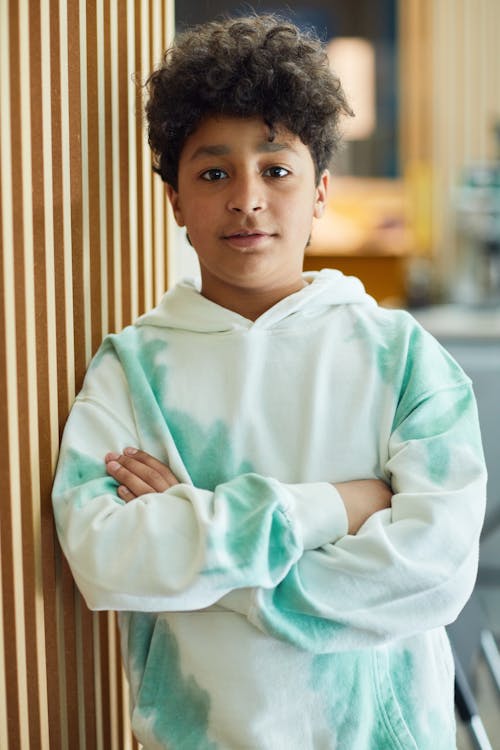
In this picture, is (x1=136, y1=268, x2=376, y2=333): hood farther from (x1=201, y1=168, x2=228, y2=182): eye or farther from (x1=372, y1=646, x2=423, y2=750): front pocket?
(x1=372, y1=646, x2=423, y2=750): front pocket

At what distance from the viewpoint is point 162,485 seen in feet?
4.08

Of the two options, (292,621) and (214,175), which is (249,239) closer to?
(214,175)

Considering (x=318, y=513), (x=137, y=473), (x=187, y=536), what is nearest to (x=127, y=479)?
(x=137, y=473)

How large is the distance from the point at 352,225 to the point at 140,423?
19.1ft

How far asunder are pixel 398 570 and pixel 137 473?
0.34 metres

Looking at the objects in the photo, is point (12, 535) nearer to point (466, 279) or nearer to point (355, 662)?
point (355, 662)

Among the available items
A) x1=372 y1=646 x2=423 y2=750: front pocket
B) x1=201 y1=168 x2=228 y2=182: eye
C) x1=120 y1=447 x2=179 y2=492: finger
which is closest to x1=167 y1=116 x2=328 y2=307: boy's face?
x1=201 y1=168 x2=228 y2=182: eye

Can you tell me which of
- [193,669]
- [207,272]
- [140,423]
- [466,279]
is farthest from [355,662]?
[466,279]

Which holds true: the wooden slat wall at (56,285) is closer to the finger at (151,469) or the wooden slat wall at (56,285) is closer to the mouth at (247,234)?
the finger at (151,469)

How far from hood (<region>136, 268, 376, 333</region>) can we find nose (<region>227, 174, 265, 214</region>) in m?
0.14

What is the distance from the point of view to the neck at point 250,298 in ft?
4.54

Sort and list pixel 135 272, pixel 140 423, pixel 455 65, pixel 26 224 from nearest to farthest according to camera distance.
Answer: pixel 26 224, pixel 140 423, pixel 135 272, pixel 455 65

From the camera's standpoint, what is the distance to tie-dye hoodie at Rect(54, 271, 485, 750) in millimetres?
1165

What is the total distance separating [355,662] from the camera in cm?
124
